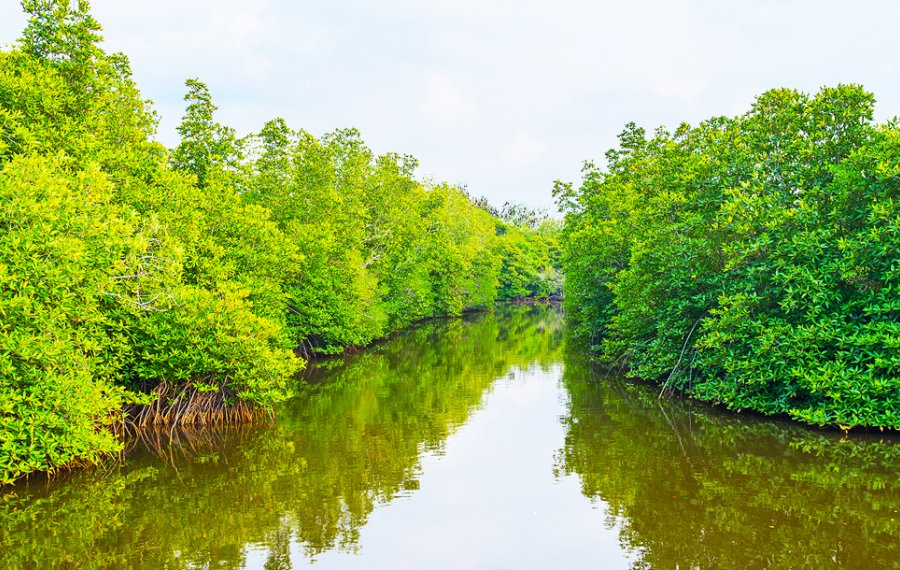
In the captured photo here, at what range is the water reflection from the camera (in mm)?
8062

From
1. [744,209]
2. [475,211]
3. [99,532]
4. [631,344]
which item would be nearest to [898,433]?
[744,209]

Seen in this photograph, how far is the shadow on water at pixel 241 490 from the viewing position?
8453 millimetres

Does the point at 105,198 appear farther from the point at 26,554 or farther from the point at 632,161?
the point at 632,161

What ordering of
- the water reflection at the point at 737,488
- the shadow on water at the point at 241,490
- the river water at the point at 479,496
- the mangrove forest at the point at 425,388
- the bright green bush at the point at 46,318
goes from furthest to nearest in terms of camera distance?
the bright green bush at the point at 46,318 → the mangrove forest at the point at 425,388 → the shadow on water at the point at 241,490 → the river water at the point at 479,496 → the water reflection at the point at 737,488

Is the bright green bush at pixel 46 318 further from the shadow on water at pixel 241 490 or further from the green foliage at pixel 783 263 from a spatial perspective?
the green foliage at pixel 783 263

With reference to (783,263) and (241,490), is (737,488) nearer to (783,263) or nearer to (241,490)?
(783,263)

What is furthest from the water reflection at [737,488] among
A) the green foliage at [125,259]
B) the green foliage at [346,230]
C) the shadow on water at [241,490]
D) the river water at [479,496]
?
the green foliage at [346,230]

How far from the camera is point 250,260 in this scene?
1994 centimetres

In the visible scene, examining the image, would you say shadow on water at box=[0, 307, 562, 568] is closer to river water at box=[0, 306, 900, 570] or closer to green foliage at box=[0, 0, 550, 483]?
river water at box=[0, 306, 900, 570]

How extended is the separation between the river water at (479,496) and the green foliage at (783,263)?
1147 millimetres

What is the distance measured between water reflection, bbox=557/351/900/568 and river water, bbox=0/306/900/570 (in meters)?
0.04

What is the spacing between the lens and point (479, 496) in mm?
10758

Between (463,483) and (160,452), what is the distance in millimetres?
6777

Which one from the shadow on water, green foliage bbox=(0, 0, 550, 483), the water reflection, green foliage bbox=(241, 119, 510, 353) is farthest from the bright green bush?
green foliage bbox=(241, 119, 510, 353)
